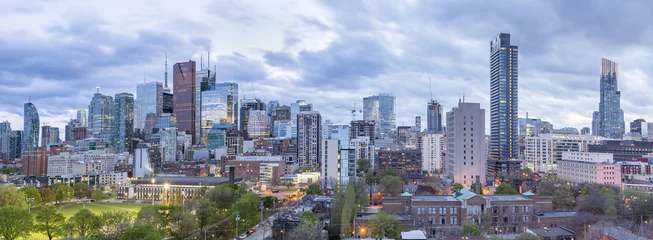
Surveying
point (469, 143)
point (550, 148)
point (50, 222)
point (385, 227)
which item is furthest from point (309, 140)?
point (385, 227)

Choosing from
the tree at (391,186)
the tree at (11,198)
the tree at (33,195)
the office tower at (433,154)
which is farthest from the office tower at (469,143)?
the tree at (33,195)

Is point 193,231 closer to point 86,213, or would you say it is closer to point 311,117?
point 86,213

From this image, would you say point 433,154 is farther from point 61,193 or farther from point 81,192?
point 61,193

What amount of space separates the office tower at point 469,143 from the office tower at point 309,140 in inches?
2644

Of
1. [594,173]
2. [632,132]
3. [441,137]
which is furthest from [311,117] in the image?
[632,132]

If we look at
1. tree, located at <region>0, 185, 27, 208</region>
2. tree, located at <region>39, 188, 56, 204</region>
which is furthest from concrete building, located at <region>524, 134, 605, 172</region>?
tree, located at <region>0, 185, 27, 208</region>

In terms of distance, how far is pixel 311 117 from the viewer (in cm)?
14162

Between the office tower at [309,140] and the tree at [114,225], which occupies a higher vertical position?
the office tower at [309,140]

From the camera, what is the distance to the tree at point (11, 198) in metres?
58.8

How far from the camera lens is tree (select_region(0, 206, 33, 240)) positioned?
39.7 metres

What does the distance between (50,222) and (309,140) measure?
102758 millimetres

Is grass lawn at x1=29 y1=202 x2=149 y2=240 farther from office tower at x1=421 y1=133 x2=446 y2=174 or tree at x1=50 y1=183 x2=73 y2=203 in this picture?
office tower at x1=421 y1=133 x2=446 y2=174

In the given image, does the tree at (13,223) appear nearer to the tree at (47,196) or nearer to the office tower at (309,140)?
the tree at (47,196)

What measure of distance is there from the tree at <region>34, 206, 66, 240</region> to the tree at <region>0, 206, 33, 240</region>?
203cm
